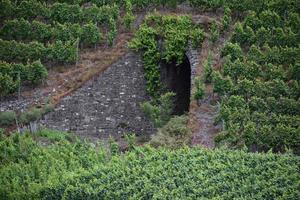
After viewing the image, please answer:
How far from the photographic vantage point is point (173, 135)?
26438 mm

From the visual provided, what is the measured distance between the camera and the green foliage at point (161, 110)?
1117 inches

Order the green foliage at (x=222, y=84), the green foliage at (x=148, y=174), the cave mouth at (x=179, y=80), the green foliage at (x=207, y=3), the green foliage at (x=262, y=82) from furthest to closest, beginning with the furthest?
the green foliage at (x=207, y=3)
the cave mouth at (x=179, y=80)
the green foliage at (x=222, y=84)
the green foliage at (x=262, y=82)
the green foliage at (x=148, y=174)

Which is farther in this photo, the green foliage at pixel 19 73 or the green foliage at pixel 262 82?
the green foliage at pixel 19 73

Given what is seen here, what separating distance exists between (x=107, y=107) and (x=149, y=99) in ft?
5.82

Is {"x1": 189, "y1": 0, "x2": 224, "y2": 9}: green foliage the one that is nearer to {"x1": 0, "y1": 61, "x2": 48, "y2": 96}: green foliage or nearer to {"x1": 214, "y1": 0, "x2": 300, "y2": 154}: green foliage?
{"x1": 214, "y1": 0, "x2": 300, "y2": 154}: green foliage

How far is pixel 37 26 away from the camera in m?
31.9

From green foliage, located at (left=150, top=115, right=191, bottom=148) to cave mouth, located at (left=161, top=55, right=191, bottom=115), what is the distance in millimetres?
3673

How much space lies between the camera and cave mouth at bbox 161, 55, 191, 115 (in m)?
30.9

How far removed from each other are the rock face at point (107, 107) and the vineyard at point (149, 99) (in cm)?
4

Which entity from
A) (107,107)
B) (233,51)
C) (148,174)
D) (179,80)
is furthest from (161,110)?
(148,174)

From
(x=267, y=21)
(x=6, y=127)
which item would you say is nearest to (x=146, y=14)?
(x=267, y=21)

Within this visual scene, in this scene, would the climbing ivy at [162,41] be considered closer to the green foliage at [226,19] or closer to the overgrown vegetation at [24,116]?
the green foliage at [226,19]

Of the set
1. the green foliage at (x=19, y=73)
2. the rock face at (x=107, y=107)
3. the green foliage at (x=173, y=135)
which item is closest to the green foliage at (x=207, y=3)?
the rock face at (x=107, y=107)

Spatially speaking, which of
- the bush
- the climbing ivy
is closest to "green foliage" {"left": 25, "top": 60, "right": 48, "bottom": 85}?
the bush
